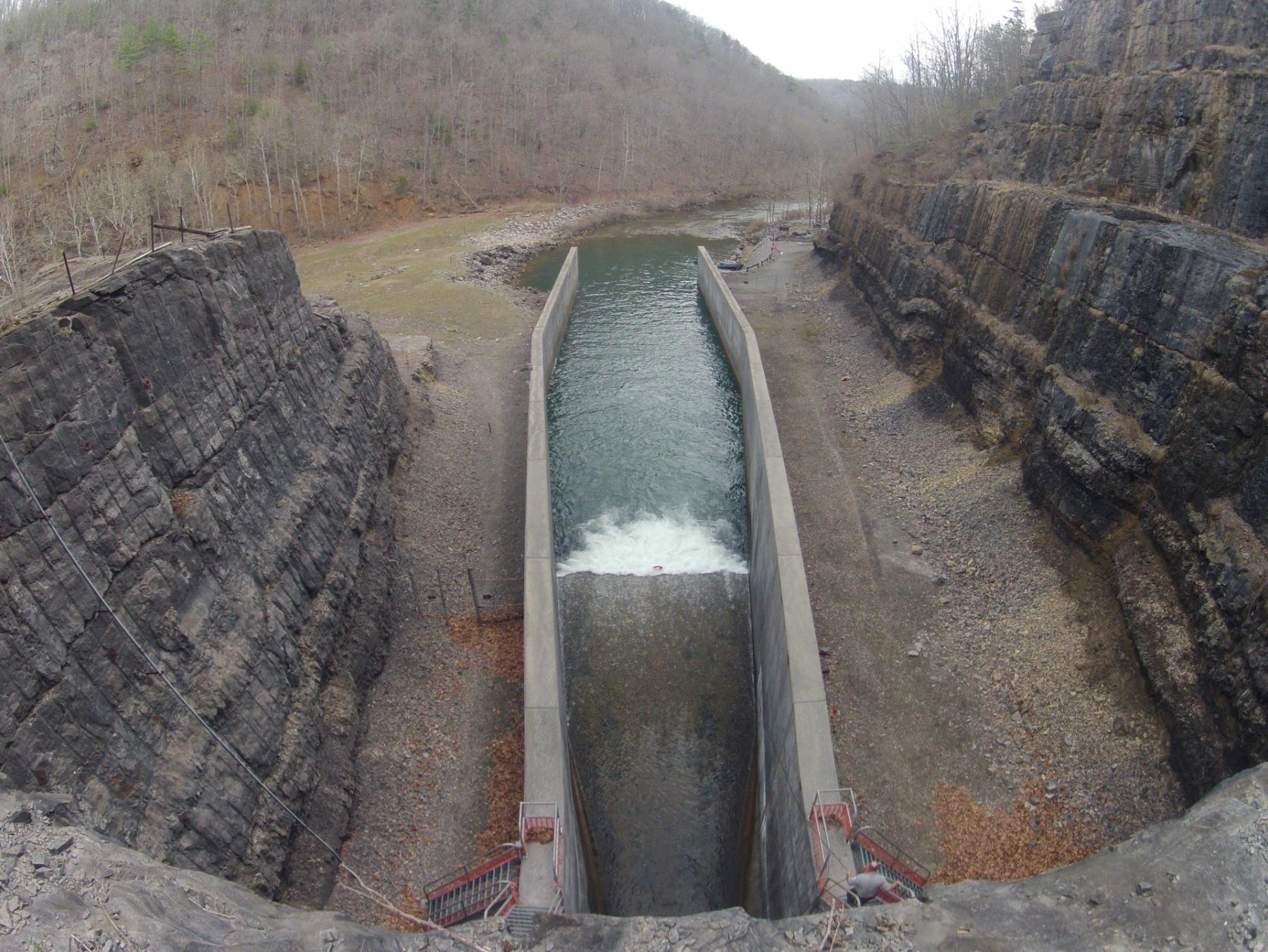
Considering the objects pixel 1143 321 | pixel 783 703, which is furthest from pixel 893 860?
pixel 1143 321

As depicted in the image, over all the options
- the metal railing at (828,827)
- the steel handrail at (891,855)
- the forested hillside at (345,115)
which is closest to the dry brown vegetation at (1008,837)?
the steel handrail at (891,855)

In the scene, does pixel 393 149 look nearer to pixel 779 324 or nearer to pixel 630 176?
pixel 630 176

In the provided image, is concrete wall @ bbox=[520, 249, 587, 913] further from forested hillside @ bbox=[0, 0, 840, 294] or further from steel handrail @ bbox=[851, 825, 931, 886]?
forested hillside @ bbox=[0, 0, 840, 294]

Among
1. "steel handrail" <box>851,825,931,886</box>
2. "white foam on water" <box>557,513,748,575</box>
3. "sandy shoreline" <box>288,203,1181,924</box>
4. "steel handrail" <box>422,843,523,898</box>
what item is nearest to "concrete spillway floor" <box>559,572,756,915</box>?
"white foam on water" <box>557,513,748,575</box>

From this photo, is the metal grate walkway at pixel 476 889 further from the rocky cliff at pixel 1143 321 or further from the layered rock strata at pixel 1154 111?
the layered rock strata at pixel 1154 111

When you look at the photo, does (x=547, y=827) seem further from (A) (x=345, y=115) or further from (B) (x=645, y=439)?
(A) (x=345, y=115)
